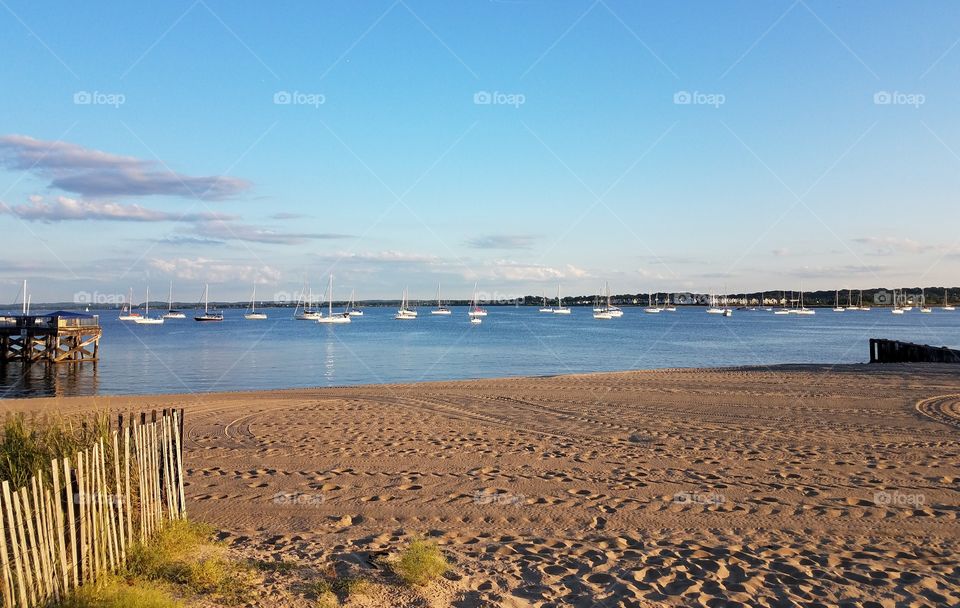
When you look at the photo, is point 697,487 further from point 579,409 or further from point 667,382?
point 667,382

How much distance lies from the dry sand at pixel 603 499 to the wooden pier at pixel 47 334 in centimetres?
3320

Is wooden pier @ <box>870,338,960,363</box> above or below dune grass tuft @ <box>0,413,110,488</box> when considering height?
below

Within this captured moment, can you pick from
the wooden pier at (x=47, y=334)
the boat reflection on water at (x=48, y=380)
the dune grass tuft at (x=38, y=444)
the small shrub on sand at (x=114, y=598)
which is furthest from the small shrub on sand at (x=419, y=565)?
the wooden pier at (x=47, y=334)

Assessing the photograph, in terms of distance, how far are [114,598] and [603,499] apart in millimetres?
6167

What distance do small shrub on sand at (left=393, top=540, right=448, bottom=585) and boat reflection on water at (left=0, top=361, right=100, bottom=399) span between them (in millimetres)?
29707

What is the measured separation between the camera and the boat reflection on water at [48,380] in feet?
104

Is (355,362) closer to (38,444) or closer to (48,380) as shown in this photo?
(48,380)

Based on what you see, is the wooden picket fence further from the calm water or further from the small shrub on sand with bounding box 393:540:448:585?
the calm water

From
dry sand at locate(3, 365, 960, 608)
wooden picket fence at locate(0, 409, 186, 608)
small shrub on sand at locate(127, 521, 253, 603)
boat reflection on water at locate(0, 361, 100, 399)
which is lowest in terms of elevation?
boat reflection on water at locate(0, 361, 100, 399)

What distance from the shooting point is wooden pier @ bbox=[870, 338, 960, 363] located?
3494cm

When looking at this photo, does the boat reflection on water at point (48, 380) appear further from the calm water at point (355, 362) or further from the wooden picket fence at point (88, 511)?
the wooden picket fence at point (88, 511)

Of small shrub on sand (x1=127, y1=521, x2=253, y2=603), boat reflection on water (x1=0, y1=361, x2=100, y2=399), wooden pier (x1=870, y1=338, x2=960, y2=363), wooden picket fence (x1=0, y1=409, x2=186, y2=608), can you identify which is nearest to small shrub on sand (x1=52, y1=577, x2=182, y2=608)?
wooden picket fence (x1=0, y1=409, x2=186, y2=608)

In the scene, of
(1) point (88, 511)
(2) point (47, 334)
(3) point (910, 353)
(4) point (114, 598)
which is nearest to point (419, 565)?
(4) point (114, 598)

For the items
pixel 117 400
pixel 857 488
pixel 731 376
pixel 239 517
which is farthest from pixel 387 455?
pixel 731 376
